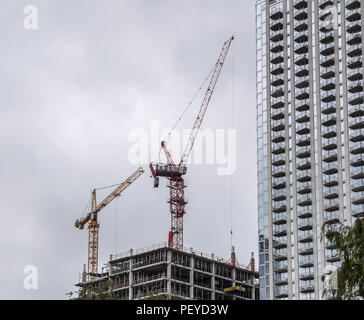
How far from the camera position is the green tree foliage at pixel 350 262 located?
145 feet

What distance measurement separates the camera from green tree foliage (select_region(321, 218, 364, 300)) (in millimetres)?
44062

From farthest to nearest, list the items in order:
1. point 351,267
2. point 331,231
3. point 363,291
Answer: point 331,231, point 351,267, point 363,291

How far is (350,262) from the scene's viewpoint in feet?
149
